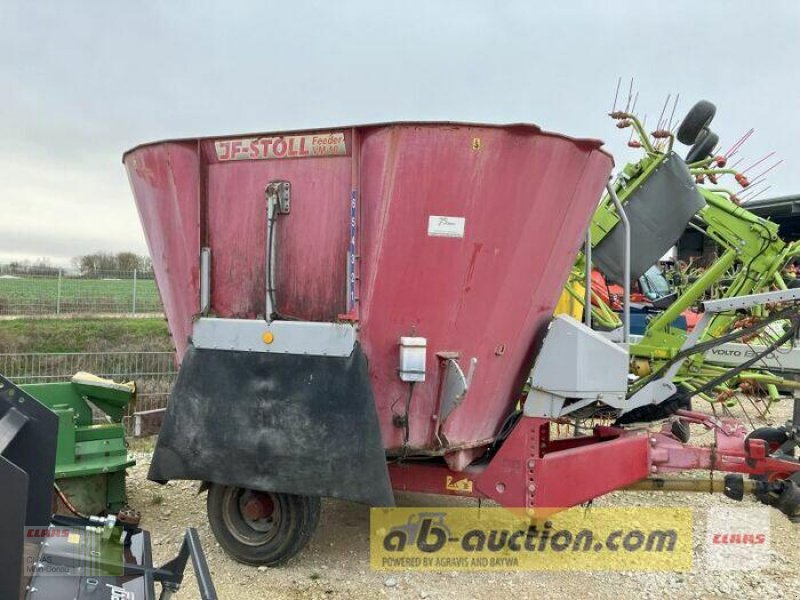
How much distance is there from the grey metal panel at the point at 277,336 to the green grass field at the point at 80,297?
1259 centimetres

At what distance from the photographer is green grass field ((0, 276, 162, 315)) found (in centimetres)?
1562

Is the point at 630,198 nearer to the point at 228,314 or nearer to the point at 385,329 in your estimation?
the point at 385,329

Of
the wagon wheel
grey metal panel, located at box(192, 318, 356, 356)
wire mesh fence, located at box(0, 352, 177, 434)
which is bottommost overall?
wire mesh fence, located at box(0, 352, 177, 434)

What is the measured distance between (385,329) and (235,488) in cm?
147

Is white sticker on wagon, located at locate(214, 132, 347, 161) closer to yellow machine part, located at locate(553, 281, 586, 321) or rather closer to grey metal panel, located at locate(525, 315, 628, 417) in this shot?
grey metal panel, located at locate(525, 315, 628, 417)

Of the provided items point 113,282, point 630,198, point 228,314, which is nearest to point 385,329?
point 228,314

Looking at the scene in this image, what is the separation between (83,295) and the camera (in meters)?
15.7

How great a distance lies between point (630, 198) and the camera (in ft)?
17.4

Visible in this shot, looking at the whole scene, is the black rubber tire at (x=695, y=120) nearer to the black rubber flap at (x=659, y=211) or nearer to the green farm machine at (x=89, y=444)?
the black rubber flap at (x=659, y=211)

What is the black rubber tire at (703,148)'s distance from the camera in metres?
5.72

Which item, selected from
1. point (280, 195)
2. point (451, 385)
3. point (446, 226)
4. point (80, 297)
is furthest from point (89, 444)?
point (80, 297)
